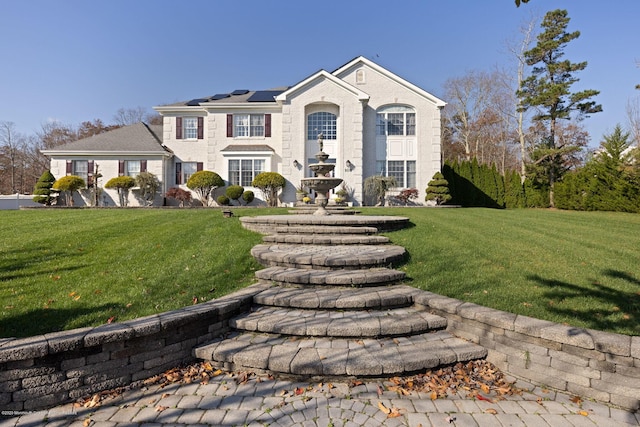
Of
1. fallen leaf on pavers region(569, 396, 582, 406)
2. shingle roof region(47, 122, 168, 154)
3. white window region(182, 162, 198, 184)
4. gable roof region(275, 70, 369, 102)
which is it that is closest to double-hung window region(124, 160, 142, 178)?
shingle roof region(47, 122, 168, 154)

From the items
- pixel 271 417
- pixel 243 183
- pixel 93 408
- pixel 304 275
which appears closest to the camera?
pixel 271 417

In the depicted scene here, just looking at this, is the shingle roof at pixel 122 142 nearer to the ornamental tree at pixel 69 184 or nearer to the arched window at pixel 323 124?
the ornamental tree at pixel 69 184

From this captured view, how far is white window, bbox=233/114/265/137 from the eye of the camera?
1995 cm

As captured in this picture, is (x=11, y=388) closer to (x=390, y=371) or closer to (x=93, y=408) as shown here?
(x=93, y=408)

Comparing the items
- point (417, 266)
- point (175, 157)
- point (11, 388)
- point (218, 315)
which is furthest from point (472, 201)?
point (11, 388)

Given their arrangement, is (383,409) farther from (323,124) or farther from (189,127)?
(189,127)

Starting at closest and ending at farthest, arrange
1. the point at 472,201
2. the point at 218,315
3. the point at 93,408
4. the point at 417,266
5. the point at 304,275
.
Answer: the point at 93,408
the point at 218,315
the point at 304,275
the point at 417,266
the point at 472,201

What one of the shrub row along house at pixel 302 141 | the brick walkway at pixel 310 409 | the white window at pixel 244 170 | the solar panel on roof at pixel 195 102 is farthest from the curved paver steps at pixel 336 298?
the solar panel on roof at pixel 195 102

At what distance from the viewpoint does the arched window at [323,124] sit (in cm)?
1925

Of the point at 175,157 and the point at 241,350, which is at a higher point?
the point at 175,157

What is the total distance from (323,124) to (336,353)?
17711mm

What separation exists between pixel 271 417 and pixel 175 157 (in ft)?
68.2

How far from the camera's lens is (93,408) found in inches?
98.7

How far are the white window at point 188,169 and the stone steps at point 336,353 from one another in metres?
18.6
